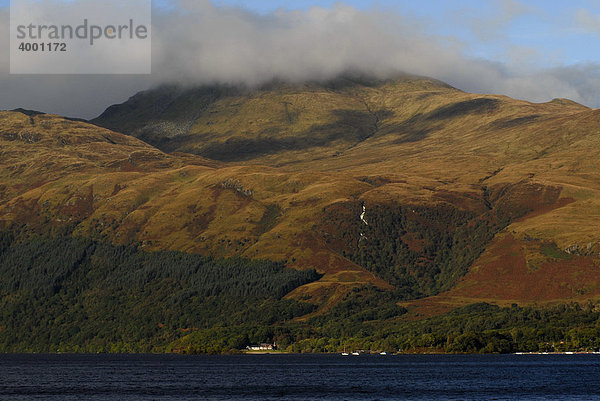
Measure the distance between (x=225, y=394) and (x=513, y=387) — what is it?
67.0 m

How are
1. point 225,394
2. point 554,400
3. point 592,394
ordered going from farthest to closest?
point 225,394, point 592,394, point 554,400

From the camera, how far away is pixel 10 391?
196 m

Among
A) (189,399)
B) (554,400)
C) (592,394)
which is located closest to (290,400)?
(189,399)

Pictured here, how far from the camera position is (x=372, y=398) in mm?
173625

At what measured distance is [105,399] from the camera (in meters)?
177

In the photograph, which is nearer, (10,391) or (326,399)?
(326,399)

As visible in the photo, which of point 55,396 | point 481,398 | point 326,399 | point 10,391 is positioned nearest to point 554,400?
point 481,398

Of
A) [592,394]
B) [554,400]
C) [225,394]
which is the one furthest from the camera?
[225,394]

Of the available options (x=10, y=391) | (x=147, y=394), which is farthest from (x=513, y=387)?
(x=10, y=391)

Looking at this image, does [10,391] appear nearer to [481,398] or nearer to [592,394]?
[481,398]

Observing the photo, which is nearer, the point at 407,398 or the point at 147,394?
the point at 407,398

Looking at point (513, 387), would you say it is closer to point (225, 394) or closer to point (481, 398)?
point (481, 398)

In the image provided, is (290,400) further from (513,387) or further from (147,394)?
(513,387)

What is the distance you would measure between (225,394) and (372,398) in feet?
115
